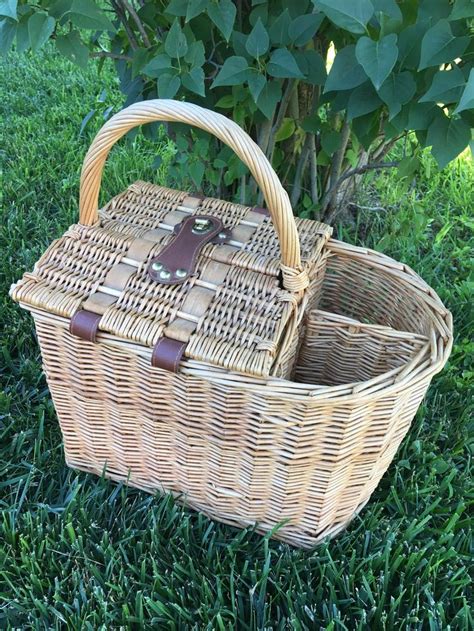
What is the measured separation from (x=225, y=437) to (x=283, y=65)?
58 centimetres

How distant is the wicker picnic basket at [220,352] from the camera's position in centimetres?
90

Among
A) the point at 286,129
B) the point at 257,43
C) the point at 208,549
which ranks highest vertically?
the point at 257,43

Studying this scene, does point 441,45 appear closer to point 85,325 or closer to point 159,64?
point 159,64

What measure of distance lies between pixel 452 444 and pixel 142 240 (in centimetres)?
74

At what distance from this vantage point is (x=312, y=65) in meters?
1.09

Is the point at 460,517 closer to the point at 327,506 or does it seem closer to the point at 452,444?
the point at 452,444

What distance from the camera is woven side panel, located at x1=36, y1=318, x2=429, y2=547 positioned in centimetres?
92

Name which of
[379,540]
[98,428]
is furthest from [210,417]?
[379,540]

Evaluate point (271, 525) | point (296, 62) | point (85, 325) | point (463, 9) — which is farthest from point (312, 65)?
point (271, 525)

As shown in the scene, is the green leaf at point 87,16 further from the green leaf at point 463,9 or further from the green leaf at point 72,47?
the green leaf at point 463,9

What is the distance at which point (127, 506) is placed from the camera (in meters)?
1.12

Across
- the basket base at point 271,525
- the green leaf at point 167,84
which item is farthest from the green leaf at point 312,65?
the basket base at point 271,525

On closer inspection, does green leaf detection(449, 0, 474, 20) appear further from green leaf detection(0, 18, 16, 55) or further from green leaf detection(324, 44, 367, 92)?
green leaf detection(0, 18, 16, 55)

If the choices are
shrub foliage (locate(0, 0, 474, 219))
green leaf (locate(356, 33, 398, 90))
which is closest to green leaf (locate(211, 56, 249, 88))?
shrub foliage (locate(0, 0, 474, 219))
